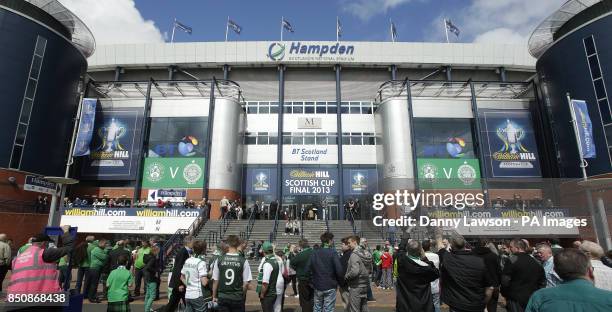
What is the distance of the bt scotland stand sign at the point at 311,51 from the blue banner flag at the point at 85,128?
689 inches

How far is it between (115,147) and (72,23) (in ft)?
35.4

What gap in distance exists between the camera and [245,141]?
35.7 meters

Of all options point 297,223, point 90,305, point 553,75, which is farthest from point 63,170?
point 553,75

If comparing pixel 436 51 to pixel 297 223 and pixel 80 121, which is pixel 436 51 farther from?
pixel 80 121

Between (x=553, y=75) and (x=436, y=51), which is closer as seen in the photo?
(x=553, y=75)

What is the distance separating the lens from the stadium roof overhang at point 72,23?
27.5 m

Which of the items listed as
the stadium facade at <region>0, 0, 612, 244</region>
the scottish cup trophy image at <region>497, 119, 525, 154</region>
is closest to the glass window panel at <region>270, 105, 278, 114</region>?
the stadium facade at <region>0, 0, 612, 244</region>

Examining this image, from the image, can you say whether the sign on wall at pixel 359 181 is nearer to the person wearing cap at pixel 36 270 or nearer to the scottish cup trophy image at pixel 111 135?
the scottish cup trophy image at pixel 111 135

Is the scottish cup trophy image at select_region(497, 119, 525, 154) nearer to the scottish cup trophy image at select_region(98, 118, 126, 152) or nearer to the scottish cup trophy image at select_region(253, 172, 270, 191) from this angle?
the scottish cup trophy image at select_region(253, 172, 270, 191)

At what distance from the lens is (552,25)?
29.9m

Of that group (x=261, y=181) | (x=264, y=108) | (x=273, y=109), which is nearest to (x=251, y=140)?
(x=264, y=108)

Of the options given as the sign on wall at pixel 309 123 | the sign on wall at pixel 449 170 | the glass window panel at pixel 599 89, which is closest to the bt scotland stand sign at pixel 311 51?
the sign on wall at pixel 309 123

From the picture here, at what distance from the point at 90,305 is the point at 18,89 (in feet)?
72.9

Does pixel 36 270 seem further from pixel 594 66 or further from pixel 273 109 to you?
pixel 594 66
